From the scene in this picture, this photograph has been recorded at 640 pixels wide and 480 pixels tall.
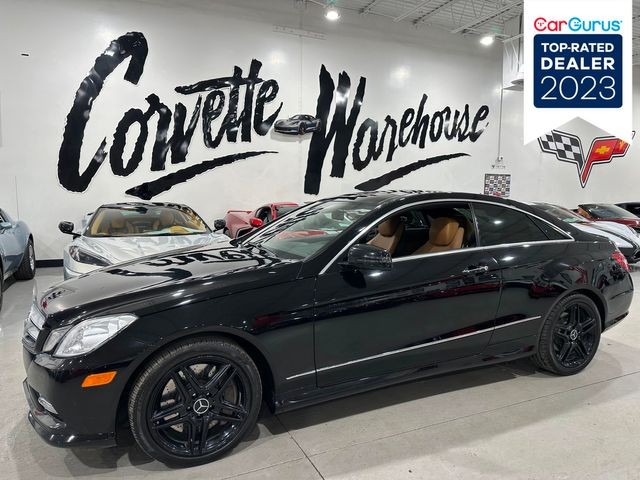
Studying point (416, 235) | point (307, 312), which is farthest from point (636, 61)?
point (307, 312)

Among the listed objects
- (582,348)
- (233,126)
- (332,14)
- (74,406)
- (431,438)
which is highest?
(332,14)

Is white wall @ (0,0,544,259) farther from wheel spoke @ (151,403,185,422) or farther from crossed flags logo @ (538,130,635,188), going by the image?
wheel spoke @ (151,403,185,422)

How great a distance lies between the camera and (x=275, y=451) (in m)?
2.05

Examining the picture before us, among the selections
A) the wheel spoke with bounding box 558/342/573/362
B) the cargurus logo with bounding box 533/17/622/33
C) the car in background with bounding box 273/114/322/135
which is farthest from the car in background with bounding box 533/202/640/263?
the car in background with bounding box 273/114/322/135

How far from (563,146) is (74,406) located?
13.7 m

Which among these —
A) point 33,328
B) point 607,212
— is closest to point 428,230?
point 33,328

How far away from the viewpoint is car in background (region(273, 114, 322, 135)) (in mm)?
8820

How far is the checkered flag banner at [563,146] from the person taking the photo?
1203 cm

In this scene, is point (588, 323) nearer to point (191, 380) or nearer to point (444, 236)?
point (444, 236)

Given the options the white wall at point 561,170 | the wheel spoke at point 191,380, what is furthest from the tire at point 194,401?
the white wall at point 561,170

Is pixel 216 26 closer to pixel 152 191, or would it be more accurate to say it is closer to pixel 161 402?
pixel 152 191

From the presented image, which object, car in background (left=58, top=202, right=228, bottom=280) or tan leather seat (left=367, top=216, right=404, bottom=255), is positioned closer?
tan leather seat (left=367, top=216, right=404, bottom=255)

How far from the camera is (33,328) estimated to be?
2004 mm

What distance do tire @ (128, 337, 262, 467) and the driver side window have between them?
1.08 metres
